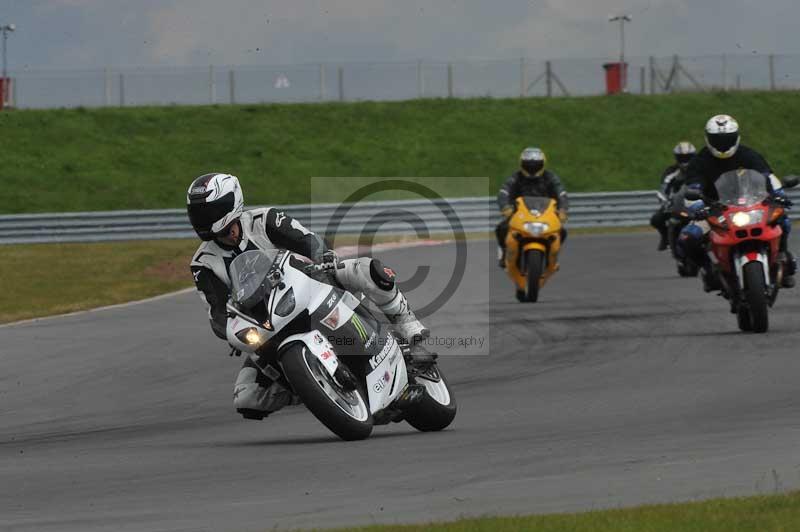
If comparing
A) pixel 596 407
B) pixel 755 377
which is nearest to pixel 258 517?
pixel 596 407

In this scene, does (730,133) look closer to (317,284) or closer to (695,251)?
(695,251)

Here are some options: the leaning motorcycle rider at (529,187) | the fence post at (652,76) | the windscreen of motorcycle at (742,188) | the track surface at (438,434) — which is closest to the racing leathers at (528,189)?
the leaning motorcycle rider at (529,187)

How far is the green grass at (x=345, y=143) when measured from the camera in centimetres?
4403

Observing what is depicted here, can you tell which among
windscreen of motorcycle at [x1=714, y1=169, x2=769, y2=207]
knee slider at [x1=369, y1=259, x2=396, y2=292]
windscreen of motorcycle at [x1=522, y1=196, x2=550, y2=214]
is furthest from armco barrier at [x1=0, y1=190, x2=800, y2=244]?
knee slider at [x1=369, y1=259, x2=396, y2=292]

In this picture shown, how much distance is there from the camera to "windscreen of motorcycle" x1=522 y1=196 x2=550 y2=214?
1898cm

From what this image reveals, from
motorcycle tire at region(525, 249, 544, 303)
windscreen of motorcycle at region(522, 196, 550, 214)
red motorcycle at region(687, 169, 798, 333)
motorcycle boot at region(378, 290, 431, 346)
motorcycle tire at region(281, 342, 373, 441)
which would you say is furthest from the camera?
windscreen of motorcycle at region(522, 196, 550, 214)

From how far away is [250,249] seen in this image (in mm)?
9078

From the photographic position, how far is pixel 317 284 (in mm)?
8719

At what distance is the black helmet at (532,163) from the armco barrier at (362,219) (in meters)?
12.4

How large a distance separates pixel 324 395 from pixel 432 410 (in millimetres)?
A: 1233

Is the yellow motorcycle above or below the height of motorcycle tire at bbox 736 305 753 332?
above

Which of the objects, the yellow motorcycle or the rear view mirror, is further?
the yellow motorcycle

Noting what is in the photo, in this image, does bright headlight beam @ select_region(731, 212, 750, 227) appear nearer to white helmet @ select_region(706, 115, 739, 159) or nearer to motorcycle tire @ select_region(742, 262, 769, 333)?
motorcycle tire @ select_region(742, 262, 769, 333)

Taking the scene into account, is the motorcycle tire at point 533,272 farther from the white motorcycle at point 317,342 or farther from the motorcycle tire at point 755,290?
the white motorcycle at point 317,342
